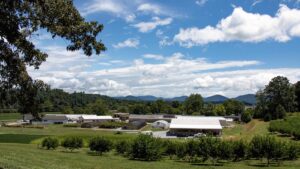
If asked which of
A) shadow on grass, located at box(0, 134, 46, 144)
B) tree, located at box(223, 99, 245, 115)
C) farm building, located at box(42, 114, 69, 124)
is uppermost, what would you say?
tree, located at box(223, 99, 245, 115)

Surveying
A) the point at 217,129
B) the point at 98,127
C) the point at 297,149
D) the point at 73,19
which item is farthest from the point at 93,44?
the point at 98,127

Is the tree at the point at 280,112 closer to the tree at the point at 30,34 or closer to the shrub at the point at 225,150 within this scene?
the shrub at the point at 225,150

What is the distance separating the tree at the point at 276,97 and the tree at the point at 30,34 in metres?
120

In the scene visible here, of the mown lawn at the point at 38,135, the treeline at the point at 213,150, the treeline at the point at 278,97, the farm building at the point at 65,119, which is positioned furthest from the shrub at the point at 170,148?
the farm building at the point at 65,119

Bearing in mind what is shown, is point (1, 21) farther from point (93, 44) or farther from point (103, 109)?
point (103, 109)

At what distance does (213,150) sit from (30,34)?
103 feet

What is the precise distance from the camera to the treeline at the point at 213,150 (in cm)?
4112

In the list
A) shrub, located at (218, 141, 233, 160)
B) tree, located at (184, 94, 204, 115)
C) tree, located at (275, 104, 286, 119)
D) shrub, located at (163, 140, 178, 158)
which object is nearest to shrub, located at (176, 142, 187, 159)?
shrub, located at (163, 140, 178, 158)

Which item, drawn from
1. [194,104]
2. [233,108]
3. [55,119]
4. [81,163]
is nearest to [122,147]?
[81,163]

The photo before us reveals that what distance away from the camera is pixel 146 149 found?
146 ft

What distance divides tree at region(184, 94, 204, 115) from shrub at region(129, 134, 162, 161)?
141 metres

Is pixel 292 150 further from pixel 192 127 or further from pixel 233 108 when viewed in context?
pixel 233 108

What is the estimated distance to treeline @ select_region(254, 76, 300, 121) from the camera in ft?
431

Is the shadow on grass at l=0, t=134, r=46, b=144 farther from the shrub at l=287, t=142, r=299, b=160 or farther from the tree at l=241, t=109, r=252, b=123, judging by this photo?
the tree at l=241, t=109, r=252, b=123
